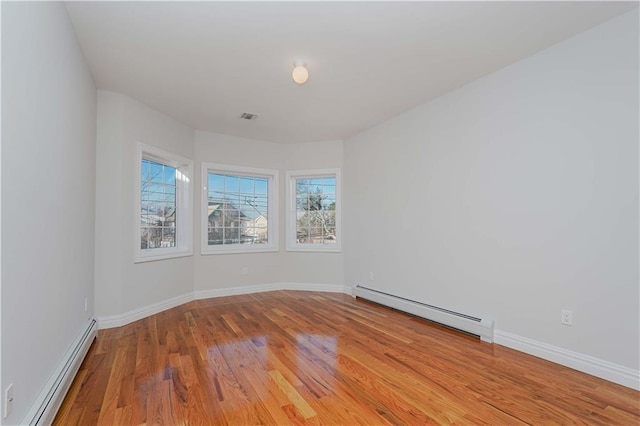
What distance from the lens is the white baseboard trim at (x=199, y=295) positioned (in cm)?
349

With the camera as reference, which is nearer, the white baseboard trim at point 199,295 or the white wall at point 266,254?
the white baseboard trim at point 199,295

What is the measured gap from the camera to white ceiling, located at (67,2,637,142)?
2.21 metres

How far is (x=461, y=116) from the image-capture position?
3.43 m

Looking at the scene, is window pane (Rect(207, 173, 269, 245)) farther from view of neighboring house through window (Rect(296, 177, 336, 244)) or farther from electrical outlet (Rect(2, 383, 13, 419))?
electrical outlet (Rect(2, 383, 13, 419))

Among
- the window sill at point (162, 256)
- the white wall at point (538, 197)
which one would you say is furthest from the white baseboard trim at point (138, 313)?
the white wall at point (538, 197)

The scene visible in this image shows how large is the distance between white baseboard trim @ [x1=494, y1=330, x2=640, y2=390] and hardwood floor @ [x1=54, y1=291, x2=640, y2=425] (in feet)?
A: 0.24

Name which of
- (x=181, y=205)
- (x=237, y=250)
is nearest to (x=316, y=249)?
(x=237, y=250)

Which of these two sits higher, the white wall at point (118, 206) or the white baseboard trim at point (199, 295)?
the white wall at point (118, 206)

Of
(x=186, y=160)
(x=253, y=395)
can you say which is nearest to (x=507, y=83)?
(x=253, y=395)

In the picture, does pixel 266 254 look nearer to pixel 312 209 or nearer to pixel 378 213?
pixel 312 209

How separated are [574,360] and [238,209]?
15.0 ft

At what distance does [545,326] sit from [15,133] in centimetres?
378

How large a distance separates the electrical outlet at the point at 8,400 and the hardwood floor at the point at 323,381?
0.51 m

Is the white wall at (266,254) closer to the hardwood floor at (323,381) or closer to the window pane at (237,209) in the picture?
the window pane at (237,209)
